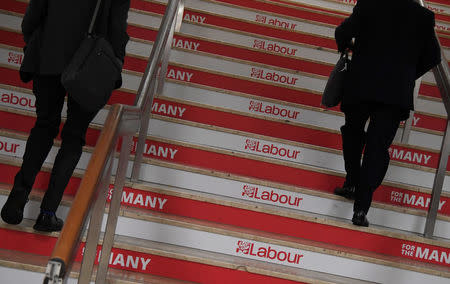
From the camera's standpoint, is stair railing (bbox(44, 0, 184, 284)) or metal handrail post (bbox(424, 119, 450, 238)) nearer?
stair railing (bbox(44, 0, 184, 284))

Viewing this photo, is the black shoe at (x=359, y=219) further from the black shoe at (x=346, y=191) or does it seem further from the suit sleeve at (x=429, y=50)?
the suit sleeve at (x=429, y=50)

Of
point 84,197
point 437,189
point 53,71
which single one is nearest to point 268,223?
point 437,189

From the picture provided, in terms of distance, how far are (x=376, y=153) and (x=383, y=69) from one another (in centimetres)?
46

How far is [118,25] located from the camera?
264 cm

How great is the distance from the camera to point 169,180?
3428 mm

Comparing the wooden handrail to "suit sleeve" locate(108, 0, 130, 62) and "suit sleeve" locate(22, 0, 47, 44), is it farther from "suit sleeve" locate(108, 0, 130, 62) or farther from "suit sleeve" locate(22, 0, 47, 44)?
"suit sleeve" locate(22, 0, 47, 44)

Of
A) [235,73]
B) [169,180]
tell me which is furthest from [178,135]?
[235,73]

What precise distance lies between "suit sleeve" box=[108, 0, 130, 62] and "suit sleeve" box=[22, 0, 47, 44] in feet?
1.00

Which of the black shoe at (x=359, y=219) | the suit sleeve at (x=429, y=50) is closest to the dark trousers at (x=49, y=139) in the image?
the black shoe at (x=359, y=219)

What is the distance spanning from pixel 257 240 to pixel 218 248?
203 mm

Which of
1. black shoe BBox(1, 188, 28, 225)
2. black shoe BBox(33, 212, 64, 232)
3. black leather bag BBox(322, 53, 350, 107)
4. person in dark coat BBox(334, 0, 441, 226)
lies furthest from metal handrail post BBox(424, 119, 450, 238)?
black shoe BBox(1, 188, 28, 225)

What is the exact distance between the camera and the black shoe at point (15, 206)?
2.69 meters

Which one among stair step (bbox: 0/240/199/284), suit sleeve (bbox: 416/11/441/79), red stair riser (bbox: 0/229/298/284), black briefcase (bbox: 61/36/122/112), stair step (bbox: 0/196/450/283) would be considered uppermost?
suit sleeve (bbox: 416/11/441/79)

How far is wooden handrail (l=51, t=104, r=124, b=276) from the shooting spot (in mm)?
1442
